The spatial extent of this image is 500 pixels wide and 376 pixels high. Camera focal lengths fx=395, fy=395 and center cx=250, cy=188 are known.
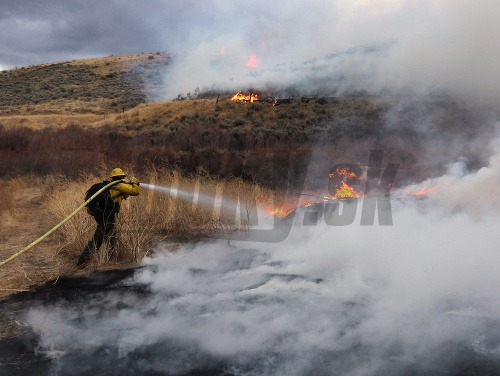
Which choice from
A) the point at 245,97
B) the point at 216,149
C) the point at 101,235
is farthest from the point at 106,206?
the point at 245,97

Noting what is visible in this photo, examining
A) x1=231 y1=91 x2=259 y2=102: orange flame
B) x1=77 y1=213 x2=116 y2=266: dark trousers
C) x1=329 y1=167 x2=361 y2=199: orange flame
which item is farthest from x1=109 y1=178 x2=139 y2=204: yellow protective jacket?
x1=231 y1=91 x2=259 y2=102: orange flame

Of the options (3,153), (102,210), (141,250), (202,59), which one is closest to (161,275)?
(141,250)

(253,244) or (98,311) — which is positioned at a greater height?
(253,244)

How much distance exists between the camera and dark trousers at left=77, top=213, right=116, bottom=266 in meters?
6.59

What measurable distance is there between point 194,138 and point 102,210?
9200 mm

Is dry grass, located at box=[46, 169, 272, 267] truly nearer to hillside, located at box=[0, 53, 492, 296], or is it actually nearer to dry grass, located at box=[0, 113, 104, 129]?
hillside, located at box=[0, 53, 492, 296]

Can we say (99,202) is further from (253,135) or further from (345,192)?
(253,135)

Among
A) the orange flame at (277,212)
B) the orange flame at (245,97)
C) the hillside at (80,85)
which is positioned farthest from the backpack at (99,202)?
the hillside at (80,85)

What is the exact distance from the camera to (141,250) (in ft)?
24.2

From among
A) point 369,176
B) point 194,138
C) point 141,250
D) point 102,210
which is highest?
point 194,138

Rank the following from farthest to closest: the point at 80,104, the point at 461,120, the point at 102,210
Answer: the point at 80,104 → the point at 461,120 → the point at 102,210

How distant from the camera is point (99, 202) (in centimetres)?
639

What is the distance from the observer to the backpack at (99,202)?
6296 millimetres

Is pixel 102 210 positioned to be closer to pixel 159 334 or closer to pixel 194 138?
pixel 159 334
